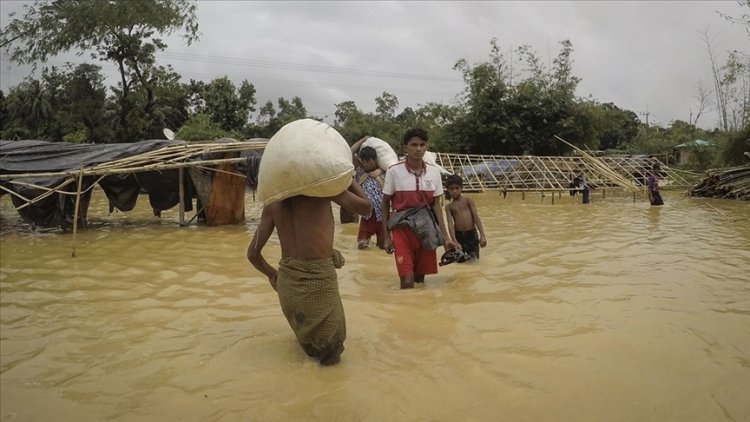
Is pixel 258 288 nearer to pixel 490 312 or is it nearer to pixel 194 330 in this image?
pixel 194 330

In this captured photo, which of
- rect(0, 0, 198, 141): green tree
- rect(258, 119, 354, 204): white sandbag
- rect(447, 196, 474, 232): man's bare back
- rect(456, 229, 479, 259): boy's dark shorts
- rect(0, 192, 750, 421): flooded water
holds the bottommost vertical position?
rect(0, 192, 750, 421): flooded water

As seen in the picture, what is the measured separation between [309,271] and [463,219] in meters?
3.45

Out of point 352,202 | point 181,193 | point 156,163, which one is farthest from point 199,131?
point 352,202

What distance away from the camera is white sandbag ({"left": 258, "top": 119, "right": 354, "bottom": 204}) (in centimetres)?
286

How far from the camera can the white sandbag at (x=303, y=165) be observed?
2.86 m

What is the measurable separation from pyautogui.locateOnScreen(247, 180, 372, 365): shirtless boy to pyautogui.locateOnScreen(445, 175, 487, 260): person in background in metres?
2.94

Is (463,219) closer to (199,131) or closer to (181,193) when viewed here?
(181,193)

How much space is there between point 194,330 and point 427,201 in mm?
2234

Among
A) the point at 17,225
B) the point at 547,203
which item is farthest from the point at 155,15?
the point at 547,203

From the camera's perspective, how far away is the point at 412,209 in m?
4.71

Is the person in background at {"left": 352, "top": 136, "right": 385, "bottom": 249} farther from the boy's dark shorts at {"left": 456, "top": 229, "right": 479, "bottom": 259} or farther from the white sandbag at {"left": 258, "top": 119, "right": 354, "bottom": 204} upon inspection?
the white sandbag at {"left": 258, "top": 119, "right": 354, "bottom": 204}

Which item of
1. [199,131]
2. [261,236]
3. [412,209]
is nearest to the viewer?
[261,236]

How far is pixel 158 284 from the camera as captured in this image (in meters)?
5.53

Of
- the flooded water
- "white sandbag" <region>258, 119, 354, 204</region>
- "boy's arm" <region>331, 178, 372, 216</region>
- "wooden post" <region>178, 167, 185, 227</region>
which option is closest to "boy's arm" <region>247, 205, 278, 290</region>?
"white sandbag" <region>258, 119, 354, 204</region>
